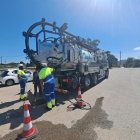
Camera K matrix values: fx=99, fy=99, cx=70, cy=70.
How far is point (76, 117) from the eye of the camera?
3129mm

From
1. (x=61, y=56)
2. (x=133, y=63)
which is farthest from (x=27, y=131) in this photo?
(x=133, y=63)

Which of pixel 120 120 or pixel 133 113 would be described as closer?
pixel 120 120

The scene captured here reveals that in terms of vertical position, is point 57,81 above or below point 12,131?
above

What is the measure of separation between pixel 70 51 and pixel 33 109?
11.1ft

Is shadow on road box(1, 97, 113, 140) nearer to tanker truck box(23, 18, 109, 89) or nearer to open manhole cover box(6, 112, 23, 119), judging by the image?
open manhole cover box(6, 112, 23, 119)

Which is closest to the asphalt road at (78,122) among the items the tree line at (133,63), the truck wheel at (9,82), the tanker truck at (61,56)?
the tanker truck at (61,56)

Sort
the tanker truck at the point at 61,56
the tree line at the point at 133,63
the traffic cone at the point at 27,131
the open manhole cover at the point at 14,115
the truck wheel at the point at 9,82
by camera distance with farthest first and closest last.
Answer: the tree line at the point at 133,63 < the truck wheel at the point at 9,82 < the tanker truck at the point at 61,56 < the open manhole cover at the point at 14,115 < the traffic cone at the point at 27,131

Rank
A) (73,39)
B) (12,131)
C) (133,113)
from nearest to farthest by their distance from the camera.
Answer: (12,131) < (133,113) < (73,39)

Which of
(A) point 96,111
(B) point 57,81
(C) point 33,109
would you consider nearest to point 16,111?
(C) point 33,109

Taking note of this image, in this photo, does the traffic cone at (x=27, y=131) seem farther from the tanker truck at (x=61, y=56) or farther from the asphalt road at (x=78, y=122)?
the tanker truck at (x=61, y=56)

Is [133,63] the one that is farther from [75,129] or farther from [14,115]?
[14,115]

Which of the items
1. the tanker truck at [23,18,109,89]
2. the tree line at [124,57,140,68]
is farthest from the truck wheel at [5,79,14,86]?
the tree line at [124,57,140,68]

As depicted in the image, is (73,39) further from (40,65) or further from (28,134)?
(28,134)

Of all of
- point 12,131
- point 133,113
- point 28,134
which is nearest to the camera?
point 28,134
